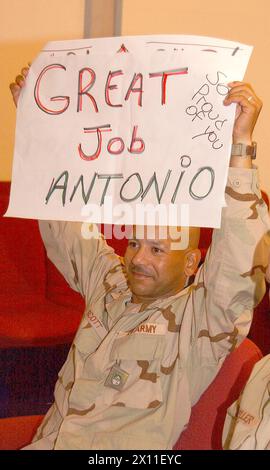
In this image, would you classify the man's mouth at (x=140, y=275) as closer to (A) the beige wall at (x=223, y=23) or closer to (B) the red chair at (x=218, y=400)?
(B) the red chair at (x=218, y=400)

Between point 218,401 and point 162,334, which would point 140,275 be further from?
point 218,401

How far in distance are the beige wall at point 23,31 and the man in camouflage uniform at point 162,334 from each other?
2091mm

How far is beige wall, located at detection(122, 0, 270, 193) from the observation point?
405 centimetres

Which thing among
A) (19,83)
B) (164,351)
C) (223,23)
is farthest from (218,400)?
(223,23)

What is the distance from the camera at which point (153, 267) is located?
1977mm

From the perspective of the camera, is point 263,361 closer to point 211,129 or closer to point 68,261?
point 211,129

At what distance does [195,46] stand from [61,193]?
0.39m

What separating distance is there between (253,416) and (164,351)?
36 centimetres

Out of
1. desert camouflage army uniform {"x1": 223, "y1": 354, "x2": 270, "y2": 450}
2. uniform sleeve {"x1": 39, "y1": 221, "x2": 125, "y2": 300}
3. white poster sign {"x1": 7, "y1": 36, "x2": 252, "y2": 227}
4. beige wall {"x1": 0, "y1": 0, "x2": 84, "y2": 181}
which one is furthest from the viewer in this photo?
beige wall {"x1": 0, "y1": 0, "x2": 84, "y2": 181}

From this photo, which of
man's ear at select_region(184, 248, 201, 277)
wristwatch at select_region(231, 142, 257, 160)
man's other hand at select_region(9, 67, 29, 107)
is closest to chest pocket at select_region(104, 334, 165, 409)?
man's ear at select_region(184, 248, 201, 277)

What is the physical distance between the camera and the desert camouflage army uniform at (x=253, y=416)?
1.49 m

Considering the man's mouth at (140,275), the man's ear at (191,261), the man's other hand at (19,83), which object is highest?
Result: the man's other hand at (19,83)

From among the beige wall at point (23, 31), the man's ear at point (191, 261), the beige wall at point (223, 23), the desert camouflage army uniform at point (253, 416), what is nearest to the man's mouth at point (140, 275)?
the man's ear at point (191, 261)

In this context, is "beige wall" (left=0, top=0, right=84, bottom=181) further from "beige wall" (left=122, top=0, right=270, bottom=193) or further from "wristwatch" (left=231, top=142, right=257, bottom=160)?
"wristwatch" (left=231, top=142, right=257, bottom=160)
